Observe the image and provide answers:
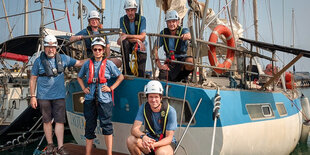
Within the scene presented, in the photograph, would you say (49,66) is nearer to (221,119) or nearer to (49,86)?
(49,86)

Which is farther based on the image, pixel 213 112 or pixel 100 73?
pixel 100 73

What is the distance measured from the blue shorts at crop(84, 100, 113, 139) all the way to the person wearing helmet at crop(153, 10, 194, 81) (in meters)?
1.50

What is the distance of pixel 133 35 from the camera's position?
6.18m

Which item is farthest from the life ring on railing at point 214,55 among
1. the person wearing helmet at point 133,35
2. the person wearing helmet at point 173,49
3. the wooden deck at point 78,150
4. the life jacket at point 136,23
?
the wooden deck at point 78,150

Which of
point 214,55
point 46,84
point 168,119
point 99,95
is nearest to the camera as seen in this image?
point 168,119

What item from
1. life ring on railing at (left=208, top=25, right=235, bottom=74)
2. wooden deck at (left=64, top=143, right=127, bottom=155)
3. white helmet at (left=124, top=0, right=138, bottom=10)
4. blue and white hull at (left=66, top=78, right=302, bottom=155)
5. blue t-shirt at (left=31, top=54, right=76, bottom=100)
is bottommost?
wooden deck at (left=64, top=143, right=127, bottom=155)

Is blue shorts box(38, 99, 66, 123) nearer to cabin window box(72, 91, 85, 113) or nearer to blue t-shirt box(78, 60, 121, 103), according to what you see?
blue t-shirt box(78, 60, 121, 103)

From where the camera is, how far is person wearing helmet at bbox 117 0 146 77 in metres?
6.17

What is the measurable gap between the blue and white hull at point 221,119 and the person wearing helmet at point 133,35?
548mm

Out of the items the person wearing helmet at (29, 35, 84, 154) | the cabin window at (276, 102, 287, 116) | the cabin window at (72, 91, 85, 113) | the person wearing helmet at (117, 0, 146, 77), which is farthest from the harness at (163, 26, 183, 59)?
the cabin window at (276, 102, 287, 116)

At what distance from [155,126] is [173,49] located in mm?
2246

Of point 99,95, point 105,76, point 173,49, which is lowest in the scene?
point 99,95

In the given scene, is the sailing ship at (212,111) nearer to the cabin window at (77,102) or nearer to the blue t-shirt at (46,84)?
the cabin window at (77,102)

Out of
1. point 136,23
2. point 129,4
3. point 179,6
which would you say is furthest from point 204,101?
point 179,6
